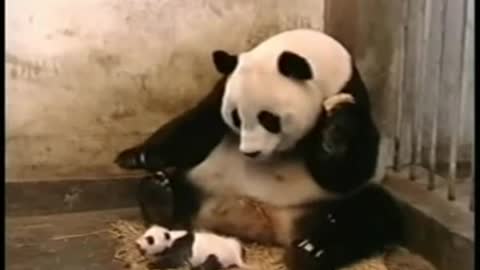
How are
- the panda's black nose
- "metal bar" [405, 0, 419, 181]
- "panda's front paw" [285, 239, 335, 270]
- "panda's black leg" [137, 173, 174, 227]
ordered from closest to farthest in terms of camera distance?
1. "panda's front paw" [285, 239, 335, 270]
2. the panda's black nose
3. "panda's black leg" [137, 173, 174, 227]
4. "metal bar" [405, 0, 419, 181]

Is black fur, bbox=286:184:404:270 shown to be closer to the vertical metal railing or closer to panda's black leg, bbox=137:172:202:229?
the vertical metal railing

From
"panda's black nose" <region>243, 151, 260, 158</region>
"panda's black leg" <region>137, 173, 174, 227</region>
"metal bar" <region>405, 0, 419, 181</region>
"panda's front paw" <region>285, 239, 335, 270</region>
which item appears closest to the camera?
"panda's front paw" <region>285, 239, 335, 270</region>

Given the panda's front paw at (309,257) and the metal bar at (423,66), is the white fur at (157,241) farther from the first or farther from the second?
the metal bar at (423,66)

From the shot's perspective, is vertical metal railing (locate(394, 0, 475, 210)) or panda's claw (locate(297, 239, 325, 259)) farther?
vertical metal railing (locate(394, 0, 475, 210))

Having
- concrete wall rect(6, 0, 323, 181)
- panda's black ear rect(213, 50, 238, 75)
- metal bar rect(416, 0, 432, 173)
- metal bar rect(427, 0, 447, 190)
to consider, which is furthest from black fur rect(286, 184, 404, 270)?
concrete wall rect(6, 0, 323, 181)

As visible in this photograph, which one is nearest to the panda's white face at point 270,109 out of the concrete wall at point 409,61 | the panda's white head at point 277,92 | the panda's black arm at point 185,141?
the panda's white head at point 277,92

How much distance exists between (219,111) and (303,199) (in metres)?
0.27

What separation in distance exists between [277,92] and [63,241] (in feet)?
1.87

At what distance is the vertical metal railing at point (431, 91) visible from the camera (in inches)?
83.7

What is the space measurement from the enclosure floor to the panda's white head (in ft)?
1.23

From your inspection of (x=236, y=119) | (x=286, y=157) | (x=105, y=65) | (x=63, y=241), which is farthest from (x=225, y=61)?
(x=63, y=241)

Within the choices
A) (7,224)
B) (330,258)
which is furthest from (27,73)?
(330,258)

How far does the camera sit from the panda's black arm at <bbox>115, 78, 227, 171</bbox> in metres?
2.07

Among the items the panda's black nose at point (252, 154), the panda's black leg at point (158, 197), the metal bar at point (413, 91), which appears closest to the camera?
the panda's black nose at point (252, 154)
